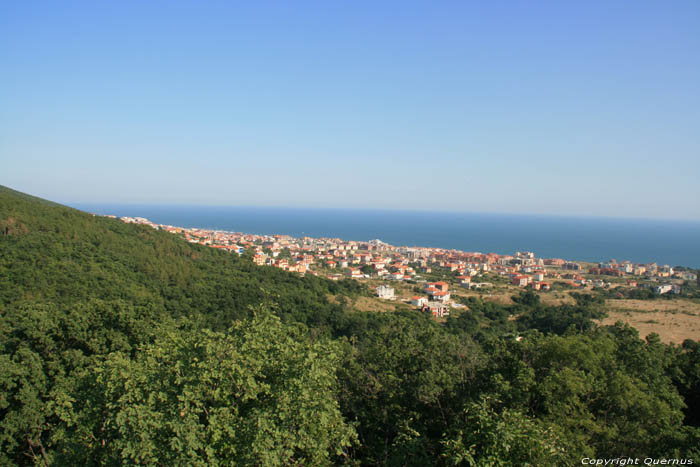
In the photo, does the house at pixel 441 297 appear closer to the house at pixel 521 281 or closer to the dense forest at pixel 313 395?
the house at pixel 521 281

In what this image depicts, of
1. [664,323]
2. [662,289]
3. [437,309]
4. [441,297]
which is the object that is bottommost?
[437,309]

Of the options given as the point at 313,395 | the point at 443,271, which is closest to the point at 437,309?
the point at 443,271

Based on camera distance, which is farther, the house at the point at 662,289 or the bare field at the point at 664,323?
the house at the point at 662,289

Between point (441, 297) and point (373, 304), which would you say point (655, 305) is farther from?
point (373, 304)

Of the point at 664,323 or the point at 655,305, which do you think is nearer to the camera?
the point at 664,323

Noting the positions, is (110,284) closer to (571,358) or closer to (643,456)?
(571,358)

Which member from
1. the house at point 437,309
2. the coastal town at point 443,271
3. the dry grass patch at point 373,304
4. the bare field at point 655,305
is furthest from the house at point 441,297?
the bare field at point 655,305
